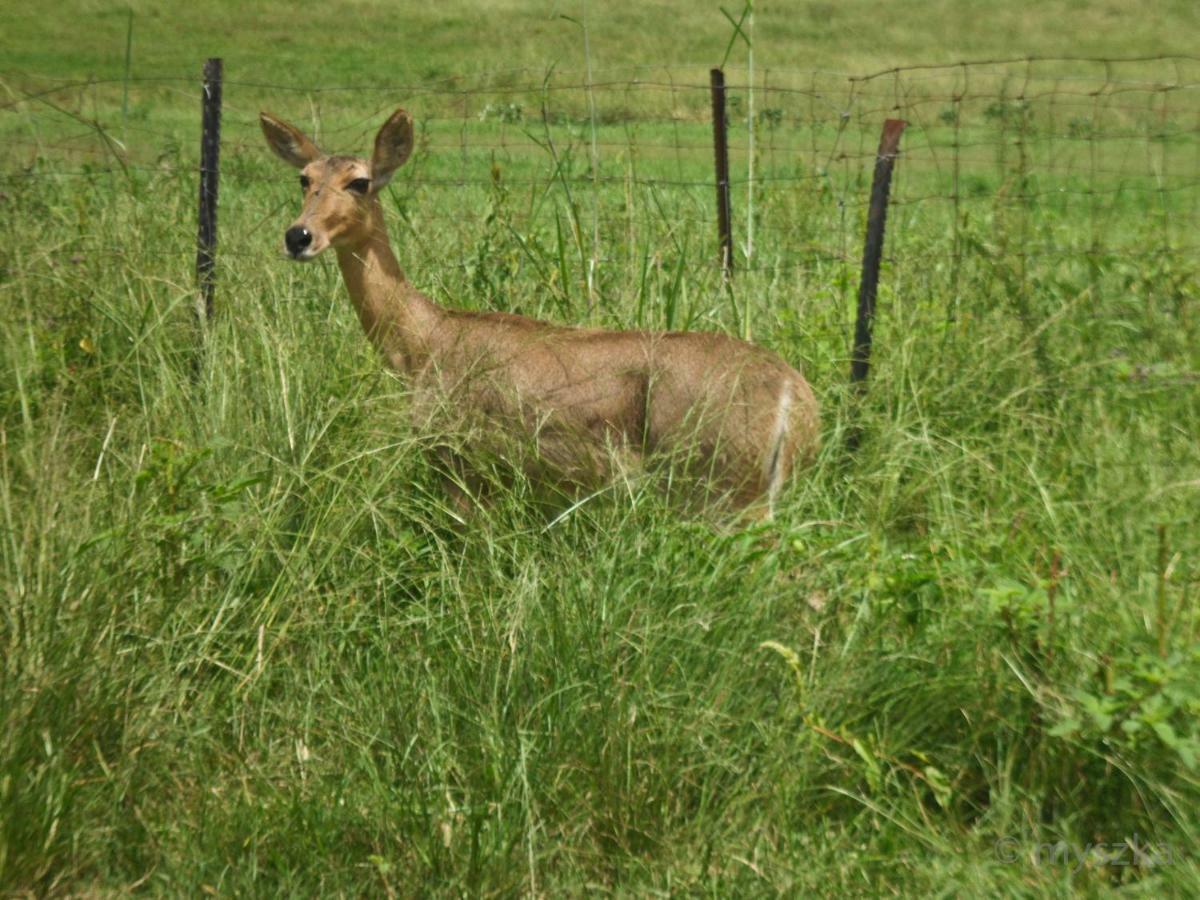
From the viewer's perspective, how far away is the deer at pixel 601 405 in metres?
4.86

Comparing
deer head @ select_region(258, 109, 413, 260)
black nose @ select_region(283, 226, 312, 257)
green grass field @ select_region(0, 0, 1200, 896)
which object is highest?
deer head @ select_region(258, 109, 413, 260)

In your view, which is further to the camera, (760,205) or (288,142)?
(760,205)

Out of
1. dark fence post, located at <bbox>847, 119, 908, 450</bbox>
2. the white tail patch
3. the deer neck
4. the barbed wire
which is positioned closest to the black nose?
the deer neck

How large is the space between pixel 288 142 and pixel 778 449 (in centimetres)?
246

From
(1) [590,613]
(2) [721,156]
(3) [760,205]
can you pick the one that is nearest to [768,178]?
(3) [760,205]

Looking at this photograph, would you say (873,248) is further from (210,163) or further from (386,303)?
(210,163)

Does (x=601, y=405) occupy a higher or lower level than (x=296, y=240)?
lower

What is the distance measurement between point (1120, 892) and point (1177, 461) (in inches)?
79.8

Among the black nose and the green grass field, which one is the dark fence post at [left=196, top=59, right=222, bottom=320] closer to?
the green grass field

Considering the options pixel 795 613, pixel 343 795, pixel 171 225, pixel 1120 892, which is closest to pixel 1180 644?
pixel 1120 892

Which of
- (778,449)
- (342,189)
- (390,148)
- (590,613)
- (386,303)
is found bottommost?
(590,613)

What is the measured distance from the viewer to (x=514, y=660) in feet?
12.1

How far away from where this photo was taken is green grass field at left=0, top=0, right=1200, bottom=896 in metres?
3.36

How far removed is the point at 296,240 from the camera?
5.27 meters
